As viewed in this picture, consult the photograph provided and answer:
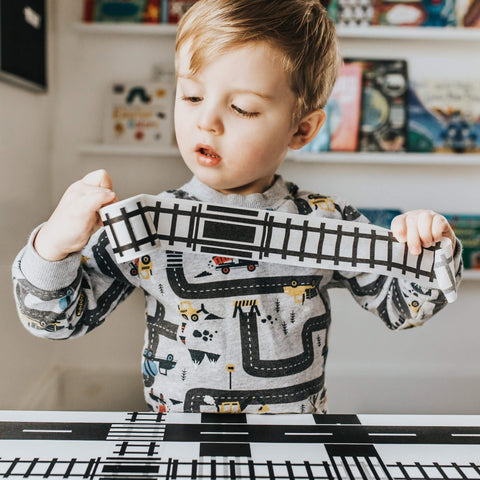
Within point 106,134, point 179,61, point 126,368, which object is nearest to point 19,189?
point 106,134

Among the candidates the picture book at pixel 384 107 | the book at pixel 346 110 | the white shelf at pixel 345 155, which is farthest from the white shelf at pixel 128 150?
the picture book at pixel 384 107

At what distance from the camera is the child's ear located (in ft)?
2.65

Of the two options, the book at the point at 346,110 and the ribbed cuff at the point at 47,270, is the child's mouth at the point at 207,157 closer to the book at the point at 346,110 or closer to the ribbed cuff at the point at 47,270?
the ribbed cuff at the point at 47,270

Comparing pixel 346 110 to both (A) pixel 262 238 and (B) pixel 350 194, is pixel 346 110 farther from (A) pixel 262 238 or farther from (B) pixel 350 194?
(A) pixel 262 238

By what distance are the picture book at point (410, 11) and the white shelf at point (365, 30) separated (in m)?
0.06

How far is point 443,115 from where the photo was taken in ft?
5.80

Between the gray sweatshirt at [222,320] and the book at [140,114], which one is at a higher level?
the book at [140,114]

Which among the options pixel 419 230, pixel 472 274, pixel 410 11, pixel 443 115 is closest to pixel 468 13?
pixel 410 11

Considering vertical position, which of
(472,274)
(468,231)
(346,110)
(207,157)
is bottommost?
(472,274)

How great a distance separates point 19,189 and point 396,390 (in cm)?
140

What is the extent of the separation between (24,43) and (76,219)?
104cm

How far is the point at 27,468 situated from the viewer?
44 centimetres

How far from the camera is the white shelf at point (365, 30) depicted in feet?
5.47

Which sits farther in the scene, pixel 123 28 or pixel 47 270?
pixel 123 28
